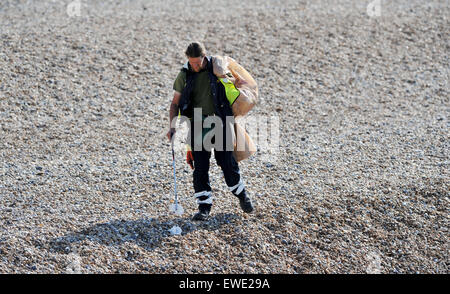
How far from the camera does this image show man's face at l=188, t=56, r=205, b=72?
642cm

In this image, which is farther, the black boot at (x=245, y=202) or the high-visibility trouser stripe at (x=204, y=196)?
the black boot at (x=245, y=202)

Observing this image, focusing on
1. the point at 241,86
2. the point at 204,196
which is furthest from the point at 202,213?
the point at 241,86

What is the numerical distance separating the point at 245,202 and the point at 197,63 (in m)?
1.70

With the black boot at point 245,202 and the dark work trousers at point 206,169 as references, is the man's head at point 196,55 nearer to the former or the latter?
the dark work trousers at point 206,169

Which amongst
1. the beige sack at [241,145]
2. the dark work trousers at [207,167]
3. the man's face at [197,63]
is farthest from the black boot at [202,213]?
the man's face at [197,63]

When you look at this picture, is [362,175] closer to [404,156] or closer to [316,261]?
[404,156]

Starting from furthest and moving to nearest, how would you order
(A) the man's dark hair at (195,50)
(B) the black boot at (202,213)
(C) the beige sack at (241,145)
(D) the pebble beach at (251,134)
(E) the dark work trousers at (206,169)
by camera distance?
1. (B) the black boot at (202,213)
2. (C) the beige sack at (241,145)
3. (E) the dark work trousers at (206,169)
4. (D) the pebble beach at (251,134)
5. (A) the man's dark hair at (195,50)

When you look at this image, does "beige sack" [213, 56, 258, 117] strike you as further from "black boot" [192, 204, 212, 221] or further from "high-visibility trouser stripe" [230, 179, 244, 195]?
"black boot" [192, 204, 212, 221]

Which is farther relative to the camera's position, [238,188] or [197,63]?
[238,188]

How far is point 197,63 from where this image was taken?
21.2 feet

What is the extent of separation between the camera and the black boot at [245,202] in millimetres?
7074

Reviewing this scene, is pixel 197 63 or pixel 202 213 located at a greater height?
pixel 197 63

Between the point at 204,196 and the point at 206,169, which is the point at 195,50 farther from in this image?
the point at 204,196

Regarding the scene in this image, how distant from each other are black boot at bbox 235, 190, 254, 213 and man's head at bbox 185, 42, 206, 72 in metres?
1.52
